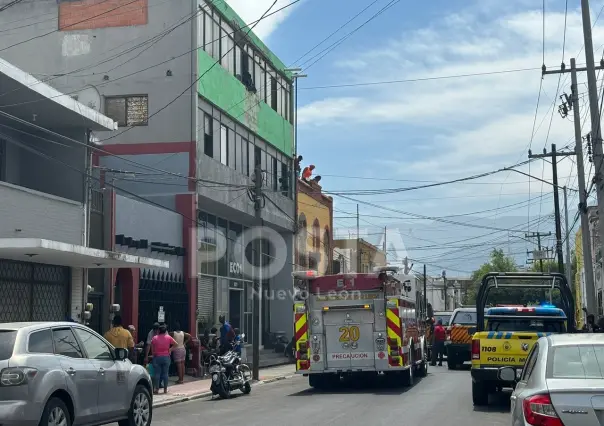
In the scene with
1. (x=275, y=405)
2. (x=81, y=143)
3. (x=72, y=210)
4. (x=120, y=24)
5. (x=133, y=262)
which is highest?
(x=120, y=24)

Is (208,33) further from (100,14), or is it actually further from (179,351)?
(179,351)

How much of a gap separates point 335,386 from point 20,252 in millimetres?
8728

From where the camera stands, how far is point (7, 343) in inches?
396

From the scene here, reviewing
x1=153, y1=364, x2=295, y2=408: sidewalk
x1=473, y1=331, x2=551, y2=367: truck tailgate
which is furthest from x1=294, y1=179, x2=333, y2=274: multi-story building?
x1=473, y1=331, x2=551, y2=367: truck tailgate

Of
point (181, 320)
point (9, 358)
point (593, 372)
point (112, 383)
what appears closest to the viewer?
point (593, 372)

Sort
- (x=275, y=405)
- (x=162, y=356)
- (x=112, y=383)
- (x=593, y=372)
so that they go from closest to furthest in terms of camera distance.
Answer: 1. (x=593, y=372)
2. (x=112, y=383)
3. (x=275, y=405)
4. (x=162, y=356)

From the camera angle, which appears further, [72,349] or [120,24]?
[120,24]

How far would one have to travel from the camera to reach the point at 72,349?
11172mm

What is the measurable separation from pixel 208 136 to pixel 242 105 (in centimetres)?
411

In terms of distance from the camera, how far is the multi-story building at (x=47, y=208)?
18.6 metres

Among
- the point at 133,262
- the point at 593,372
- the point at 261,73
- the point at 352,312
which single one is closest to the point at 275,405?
the point at 352,312

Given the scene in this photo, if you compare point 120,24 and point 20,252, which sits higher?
point 120,24

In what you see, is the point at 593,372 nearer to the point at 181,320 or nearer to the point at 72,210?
the point at 72,210

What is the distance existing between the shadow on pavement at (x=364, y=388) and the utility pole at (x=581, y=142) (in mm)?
6658
